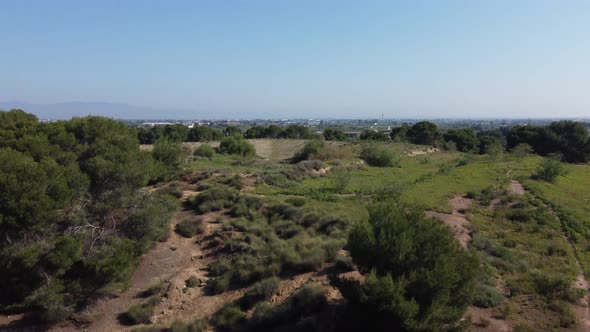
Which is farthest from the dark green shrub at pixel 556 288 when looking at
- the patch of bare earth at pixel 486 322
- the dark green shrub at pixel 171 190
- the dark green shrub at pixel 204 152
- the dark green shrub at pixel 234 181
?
the dark green shrub at pixel 204 152

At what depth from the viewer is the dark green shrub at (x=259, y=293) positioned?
12.3 metres

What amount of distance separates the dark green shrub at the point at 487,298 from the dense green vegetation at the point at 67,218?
1145 cm

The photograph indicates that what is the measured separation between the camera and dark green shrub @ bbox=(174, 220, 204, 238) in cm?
1831

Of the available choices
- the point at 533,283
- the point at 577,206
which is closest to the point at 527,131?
the point at 577,206

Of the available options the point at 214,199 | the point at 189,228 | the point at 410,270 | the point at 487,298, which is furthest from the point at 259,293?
the point at 214,199

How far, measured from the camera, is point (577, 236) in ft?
57.0

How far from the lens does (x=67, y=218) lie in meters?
15.2

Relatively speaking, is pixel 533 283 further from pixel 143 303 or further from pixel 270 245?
pixel 143 303

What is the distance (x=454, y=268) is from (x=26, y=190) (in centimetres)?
1388

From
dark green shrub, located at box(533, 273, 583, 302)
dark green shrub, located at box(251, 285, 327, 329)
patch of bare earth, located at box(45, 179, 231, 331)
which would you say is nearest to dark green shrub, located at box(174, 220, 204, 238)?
patch of bare earth, located at box(45, 179, 231, 331)

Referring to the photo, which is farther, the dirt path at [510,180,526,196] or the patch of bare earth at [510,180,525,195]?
the patch of bare earth at [510,180,525,195]

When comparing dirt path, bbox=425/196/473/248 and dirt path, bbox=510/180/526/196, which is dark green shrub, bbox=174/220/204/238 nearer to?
dirt path, bbox=425/196/473/248

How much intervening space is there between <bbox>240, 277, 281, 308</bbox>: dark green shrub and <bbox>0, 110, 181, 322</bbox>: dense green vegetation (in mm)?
4551

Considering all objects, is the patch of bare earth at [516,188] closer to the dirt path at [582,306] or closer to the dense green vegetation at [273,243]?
the dense green vegetation at [273,243]
